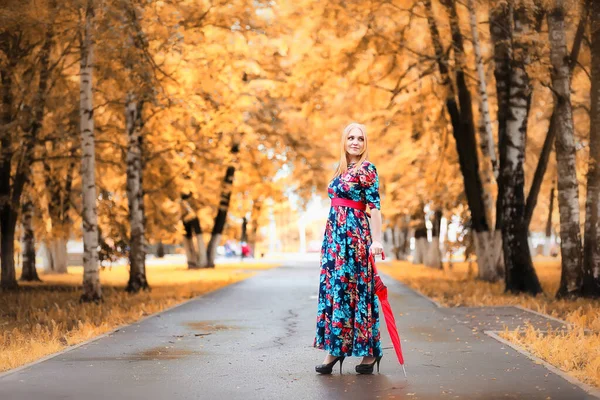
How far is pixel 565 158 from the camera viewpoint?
18.5m

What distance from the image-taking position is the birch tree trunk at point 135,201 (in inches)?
964

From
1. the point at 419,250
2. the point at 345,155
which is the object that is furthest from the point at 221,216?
Result: the point at 345,155

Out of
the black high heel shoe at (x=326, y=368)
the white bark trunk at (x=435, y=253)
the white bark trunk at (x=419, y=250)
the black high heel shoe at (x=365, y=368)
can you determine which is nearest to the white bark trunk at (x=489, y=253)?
the white bark trunk at (x=435, y=253)

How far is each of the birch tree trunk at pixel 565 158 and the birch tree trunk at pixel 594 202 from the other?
0.84 feet

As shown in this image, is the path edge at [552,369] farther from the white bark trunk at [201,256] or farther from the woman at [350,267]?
the white bark trunk at [201,256]

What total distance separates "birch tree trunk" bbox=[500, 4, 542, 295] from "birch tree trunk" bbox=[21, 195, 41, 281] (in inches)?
572

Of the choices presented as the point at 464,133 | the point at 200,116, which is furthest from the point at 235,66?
the point at 464,133

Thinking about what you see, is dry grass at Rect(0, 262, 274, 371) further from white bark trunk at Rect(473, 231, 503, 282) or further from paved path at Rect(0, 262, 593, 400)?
white bark trunk at Rect(473, 231, 503, 282)

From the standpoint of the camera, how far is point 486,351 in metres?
11.0

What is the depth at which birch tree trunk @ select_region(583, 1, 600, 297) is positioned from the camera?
18.2 meters

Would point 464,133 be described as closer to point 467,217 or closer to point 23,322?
point 467,217

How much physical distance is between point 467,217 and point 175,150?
996 centimetres

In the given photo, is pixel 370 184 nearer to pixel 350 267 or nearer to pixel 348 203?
pixel 348 203

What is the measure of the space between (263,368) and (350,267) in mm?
1425
